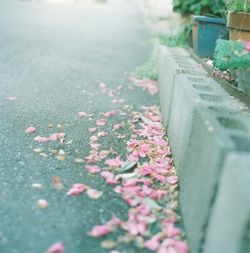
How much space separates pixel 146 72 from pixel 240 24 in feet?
9.57

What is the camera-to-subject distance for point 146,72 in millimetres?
7070

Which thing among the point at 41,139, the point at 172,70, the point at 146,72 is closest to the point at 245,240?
the point at 41,139

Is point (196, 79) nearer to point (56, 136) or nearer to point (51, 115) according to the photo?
point (56, 136)

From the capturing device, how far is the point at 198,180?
2461 millimetres

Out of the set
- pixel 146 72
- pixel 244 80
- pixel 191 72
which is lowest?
pixel 146 72

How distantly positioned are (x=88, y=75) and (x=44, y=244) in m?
4.32

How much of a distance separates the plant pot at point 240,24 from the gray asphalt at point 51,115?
1638 millimetres

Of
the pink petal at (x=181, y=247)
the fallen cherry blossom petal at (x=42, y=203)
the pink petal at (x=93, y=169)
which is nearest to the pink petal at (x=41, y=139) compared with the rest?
the pink petal at (x=93, y=169)

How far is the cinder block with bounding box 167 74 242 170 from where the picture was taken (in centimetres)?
302

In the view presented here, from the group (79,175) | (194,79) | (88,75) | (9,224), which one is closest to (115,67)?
(88,75)

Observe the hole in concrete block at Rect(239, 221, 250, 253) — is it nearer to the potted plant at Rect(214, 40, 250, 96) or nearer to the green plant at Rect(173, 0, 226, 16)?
the potted plant at Rect(214, 40, 250, 96)

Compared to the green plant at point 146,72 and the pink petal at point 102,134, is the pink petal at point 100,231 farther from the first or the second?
the green plant at point 146,72

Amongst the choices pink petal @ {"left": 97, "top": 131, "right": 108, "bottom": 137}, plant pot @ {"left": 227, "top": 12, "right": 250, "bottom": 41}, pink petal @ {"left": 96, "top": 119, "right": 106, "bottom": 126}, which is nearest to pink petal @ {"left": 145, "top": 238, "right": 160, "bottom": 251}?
pink petal @ {"left": 97, "top": 131, "right": 108, "bottom": 137}

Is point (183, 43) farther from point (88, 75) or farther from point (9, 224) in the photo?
point (9, 224)
